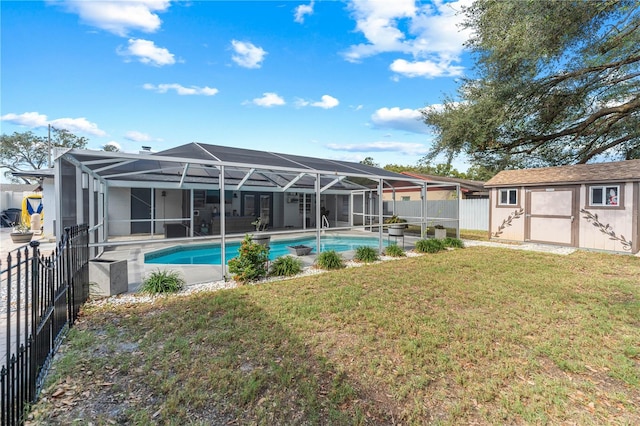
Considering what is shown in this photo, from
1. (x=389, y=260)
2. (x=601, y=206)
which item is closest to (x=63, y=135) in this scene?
(x=389, y=260)

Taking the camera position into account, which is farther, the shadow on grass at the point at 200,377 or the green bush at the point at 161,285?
the green bush at the point at 161,285

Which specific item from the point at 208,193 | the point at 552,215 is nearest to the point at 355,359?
the point at 552,215

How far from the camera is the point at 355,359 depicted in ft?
9.90

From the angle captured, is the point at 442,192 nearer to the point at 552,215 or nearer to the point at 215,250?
the point at 552,215

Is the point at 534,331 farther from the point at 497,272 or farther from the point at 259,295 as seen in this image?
the point at 259,295

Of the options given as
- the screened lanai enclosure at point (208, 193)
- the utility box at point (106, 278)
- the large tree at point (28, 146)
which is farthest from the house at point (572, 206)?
the large tree at point (28, 146)

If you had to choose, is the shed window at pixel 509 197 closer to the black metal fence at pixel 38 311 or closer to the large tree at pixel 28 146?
the black metal fence at pixel 38 311

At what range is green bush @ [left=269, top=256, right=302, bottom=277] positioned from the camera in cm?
647

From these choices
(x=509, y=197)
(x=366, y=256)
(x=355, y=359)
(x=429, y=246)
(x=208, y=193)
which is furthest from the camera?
(x=208, y=193)

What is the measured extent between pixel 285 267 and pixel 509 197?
981 centimetres

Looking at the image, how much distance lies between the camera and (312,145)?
19.5 metres

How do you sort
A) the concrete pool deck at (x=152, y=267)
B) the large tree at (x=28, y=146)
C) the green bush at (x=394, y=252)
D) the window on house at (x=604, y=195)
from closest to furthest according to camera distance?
the concrete pool deck at (x=152, y=267), the green bush at (x=394, y=252), the window on house at (x=604, y=195), the large tree at (x=28, y=146)

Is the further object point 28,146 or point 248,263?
point 28,146

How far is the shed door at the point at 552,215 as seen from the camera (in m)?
10.1
